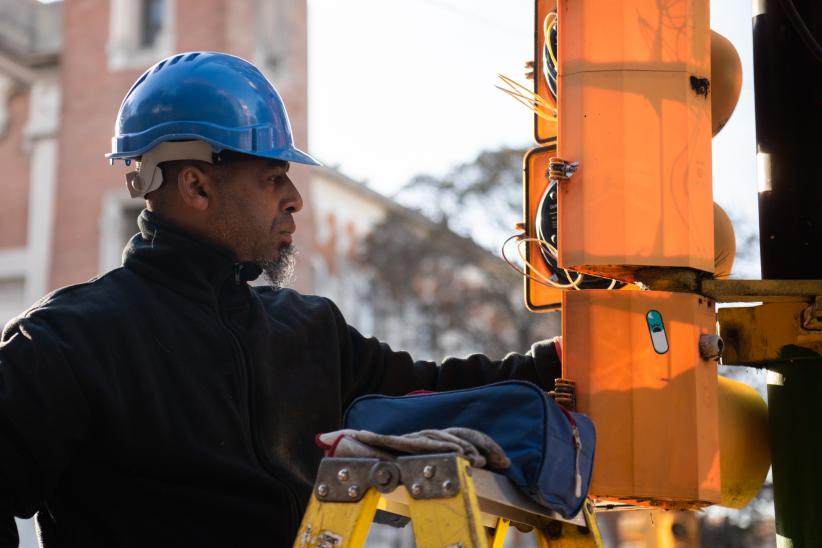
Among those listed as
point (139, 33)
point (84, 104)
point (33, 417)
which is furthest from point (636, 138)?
point (84, 104)

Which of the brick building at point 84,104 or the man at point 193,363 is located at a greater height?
the brick building at point 84,104

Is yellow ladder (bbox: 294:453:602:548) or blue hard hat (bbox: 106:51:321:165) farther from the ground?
blue hard hat (bbox: 106:51:321:165)

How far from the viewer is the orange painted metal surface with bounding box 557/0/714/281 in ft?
11.4

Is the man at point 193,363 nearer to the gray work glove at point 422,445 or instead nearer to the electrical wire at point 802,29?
the gray work glove at point 422,445

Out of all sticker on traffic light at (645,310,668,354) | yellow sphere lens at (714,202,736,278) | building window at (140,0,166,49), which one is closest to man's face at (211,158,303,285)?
sticker on traffic light at (645,310,668,354)

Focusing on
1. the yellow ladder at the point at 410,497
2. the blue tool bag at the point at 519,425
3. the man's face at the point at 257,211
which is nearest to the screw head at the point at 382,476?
the yellow ladder at the point at 410,497

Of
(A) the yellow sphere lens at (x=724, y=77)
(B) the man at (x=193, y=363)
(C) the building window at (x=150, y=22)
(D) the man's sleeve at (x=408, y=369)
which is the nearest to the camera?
(B) the man at (x=193, y=363)

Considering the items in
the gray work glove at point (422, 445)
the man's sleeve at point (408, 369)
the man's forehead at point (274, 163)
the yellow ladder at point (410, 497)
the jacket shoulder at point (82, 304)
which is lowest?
the yellow ladder at point (410, 497)

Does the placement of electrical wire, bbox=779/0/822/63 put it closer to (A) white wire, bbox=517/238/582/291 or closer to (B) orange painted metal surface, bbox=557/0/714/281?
(B) orange painted metal surface, bbox=557/0/714/281

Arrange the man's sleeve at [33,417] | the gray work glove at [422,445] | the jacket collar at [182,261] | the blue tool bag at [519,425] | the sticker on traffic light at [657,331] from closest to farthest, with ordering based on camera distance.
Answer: the gray work glove at [422,445] → the blue tool bag at [519,425] → the man's sleeve at [33,417] → the sticker on traffic light at [657,331] → the jacket collar at [182,261]

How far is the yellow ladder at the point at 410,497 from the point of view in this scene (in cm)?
252

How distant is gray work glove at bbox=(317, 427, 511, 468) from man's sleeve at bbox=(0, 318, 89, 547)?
2.70 ft

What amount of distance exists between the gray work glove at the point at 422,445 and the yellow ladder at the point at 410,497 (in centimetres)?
3

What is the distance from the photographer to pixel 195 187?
12.7 feet
